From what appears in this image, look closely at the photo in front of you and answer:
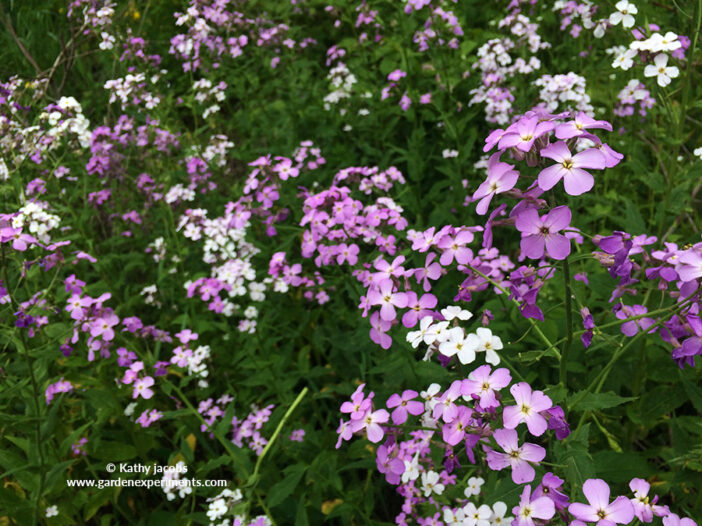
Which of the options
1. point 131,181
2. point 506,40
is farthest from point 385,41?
point 131,181

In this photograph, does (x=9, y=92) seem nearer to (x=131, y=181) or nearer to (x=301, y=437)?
(x=131, y=181)

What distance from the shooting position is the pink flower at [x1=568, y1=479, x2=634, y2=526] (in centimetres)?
125

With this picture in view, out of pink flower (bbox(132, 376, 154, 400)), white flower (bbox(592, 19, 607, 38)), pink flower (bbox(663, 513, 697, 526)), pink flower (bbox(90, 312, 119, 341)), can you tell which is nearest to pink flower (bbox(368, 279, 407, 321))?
pink flower (bbox(663, 513, 697, 526))

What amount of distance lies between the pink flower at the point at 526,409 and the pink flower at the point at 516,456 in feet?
0.10

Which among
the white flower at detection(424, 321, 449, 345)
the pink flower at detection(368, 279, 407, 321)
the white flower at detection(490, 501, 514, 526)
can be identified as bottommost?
the white flower at detection(490, 501, 514, 526)

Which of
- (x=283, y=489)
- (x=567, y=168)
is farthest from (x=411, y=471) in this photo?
(x=567, y=168)

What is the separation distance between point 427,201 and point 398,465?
2.53 metres

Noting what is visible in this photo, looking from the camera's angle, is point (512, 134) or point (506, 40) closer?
point (512, 134)

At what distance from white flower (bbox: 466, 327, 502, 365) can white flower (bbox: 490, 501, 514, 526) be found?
368 millimetres

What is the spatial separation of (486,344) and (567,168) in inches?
22.7

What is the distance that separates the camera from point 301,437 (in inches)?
113

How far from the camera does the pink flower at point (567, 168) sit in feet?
→ 4.01

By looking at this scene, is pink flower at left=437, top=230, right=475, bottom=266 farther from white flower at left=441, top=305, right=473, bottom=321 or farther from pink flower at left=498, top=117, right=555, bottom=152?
pink flower at left=498, top=117, right=555, bottom=152

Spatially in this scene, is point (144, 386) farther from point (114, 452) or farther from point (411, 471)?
point (411, 471)
